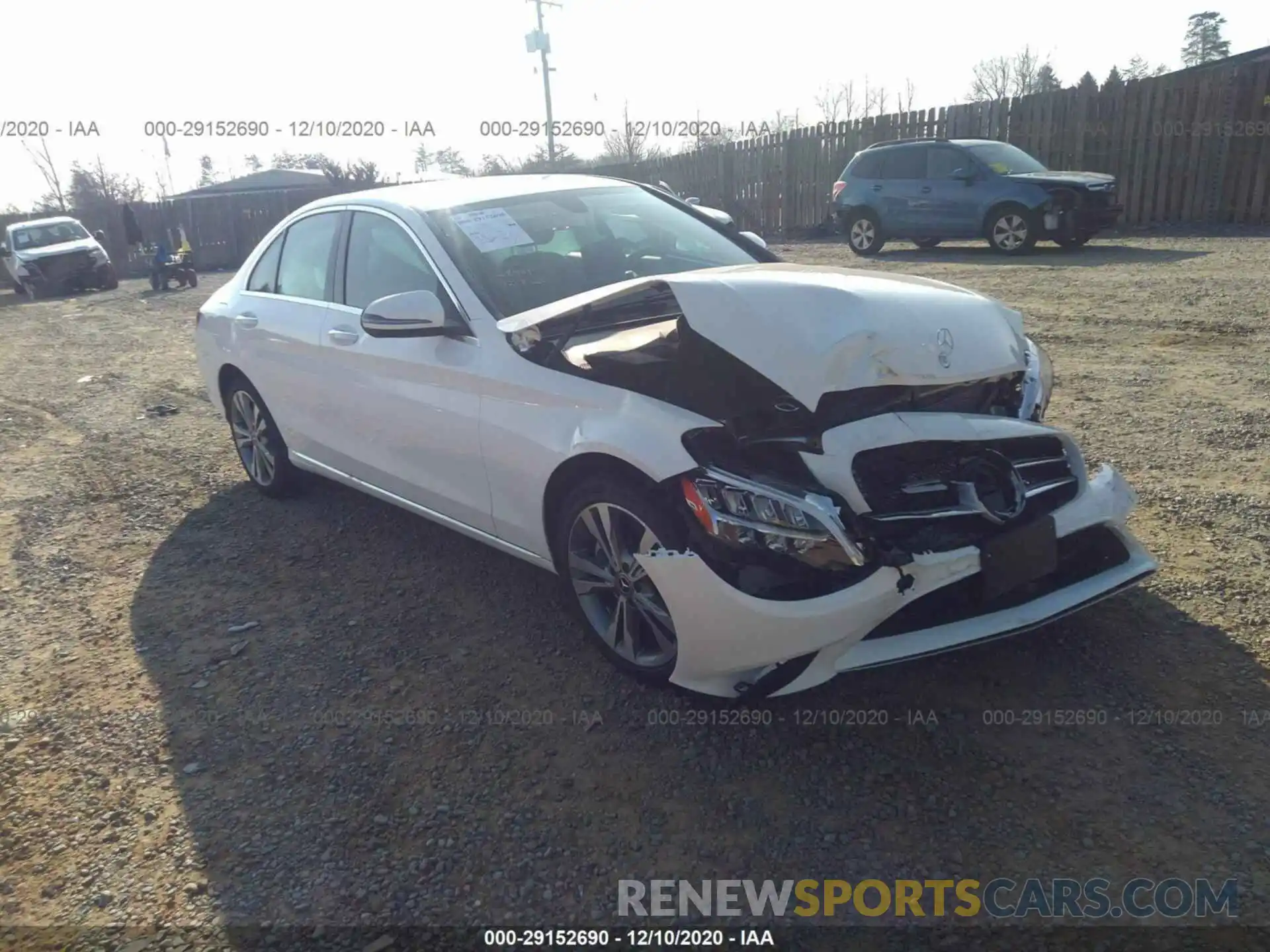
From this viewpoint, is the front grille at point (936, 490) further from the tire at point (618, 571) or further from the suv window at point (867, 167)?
the suv window at point (867, 167)

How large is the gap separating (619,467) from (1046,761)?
61.0 inches

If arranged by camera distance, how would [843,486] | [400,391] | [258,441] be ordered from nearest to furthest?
[843,486], [400,391], [258,441]

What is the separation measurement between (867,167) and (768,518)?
13509 millimetres

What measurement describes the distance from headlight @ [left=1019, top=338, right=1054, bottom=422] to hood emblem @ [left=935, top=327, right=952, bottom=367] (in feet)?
1.30

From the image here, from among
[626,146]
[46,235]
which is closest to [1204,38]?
[626,146]

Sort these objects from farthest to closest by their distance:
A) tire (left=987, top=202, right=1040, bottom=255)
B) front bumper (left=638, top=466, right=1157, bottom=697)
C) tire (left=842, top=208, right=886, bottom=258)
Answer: tire (left=842, top=208, right=886, bottom=258), tire (left=987, top=202, right=1040, bottom=255), front bumper (left=638, top=466, right=1157, bottom=697)

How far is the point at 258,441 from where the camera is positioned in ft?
17.8

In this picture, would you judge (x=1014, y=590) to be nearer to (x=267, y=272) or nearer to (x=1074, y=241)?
(x=267, y=272)

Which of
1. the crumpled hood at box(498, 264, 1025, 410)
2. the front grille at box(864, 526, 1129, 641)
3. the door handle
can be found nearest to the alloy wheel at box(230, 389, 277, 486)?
the door handle

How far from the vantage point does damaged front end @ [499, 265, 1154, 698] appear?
266cm

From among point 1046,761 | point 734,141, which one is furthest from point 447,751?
point 734,141

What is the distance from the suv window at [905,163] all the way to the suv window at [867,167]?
96mm

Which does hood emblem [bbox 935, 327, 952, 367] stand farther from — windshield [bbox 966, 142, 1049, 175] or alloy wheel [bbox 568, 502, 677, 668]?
windshield [bbox 966, 142, 1049, 175]

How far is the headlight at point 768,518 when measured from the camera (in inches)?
104
